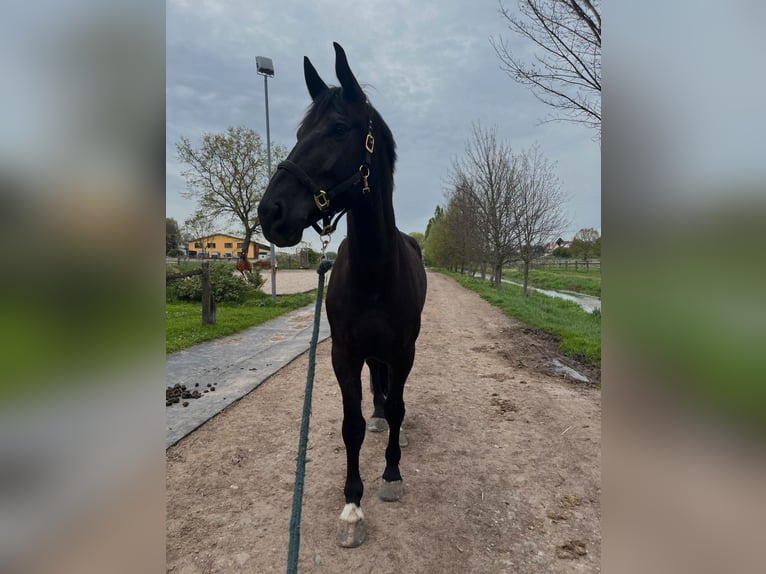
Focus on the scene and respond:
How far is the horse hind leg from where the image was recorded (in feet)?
12.8

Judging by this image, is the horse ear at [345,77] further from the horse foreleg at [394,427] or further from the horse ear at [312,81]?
the horse foreleg at [394,427]

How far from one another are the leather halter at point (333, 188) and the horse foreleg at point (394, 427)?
1127 millimetres

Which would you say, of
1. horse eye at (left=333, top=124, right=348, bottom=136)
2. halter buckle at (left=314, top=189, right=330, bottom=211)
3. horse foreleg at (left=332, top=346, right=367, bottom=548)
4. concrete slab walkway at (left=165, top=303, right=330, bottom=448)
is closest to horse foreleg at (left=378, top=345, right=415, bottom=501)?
horse foreleg at (left=332, top=346, right=367, bottom=548)

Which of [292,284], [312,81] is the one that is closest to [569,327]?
[312,81]

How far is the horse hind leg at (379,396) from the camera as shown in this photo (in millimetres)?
3895

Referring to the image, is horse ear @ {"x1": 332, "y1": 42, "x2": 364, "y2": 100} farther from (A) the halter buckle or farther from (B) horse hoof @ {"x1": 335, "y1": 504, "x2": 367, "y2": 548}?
(B) horse hoof @ {"x1": 335, "y1": 504, "x2": 367, "y2": 548}

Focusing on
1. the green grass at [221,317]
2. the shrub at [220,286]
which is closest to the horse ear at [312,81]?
the green grass at [221,317]
